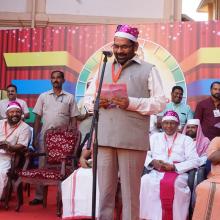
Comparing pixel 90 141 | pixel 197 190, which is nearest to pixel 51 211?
pixel 197 190

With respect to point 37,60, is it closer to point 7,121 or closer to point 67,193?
point 7,121

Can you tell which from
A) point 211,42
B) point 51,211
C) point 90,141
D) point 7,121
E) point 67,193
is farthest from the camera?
point 211,42

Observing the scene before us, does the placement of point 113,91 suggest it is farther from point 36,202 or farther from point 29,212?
point 36,202

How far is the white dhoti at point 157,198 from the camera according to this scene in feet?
17.5

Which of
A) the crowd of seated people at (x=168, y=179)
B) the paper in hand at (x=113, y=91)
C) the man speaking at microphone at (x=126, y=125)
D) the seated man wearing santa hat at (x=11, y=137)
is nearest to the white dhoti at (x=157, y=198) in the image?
the crowd of seated people at (x=168, y=179)

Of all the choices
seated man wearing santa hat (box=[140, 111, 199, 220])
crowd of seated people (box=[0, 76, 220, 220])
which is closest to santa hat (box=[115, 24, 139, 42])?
crowd of seated people (box=[0, 76, 220, 220])

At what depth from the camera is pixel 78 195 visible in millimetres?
5559

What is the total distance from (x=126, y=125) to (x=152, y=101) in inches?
9.9

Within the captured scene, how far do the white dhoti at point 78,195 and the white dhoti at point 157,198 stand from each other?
633mm

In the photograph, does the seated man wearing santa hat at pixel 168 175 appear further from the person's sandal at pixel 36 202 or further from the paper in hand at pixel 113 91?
the paper in hand at pixel 113 91

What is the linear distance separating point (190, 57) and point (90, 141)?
5347 mm

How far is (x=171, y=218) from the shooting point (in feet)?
17.6

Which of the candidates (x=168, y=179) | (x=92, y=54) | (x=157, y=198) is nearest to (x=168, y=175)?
(x=168, y=179)

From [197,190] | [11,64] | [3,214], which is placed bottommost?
[3,214]
